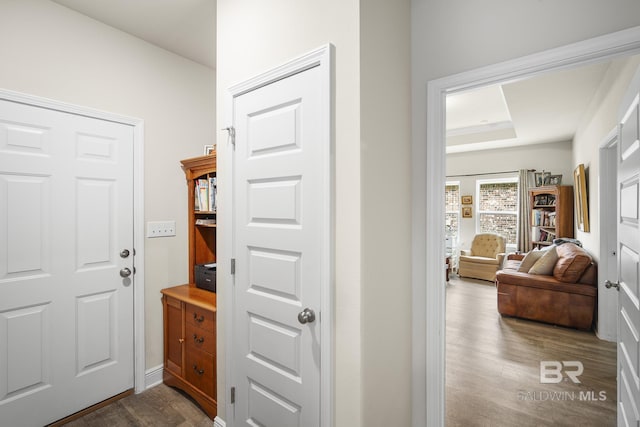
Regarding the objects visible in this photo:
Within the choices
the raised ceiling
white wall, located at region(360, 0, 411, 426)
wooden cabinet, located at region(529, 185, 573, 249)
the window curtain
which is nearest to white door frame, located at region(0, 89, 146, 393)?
white wall, located at region(360, 0, 411, 426)

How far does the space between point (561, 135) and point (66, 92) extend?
6786 mm

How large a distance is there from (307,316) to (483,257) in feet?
20.2

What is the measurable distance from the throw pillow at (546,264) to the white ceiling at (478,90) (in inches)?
72.0

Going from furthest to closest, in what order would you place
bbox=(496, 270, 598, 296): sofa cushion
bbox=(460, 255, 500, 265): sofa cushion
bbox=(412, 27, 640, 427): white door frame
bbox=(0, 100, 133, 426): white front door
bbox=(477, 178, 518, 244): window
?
bbox=(477, 178, 518, 244): window < bbox=(460, 255, 500, 265): sofa cushion < bbox=(496, 270, 598, 296): sofa cushion < bbox=(0, 100, 133, 426): white front door < bbox=(412, 27, 640, 427): white door frame

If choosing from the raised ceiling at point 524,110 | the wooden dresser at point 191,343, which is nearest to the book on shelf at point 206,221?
the wooden dresser at point 191,343

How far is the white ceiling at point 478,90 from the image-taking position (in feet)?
6.76

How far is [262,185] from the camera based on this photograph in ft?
5.28

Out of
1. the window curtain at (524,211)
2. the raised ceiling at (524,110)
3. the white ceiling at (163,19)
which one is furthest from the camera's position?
the window curtain at (524,211)

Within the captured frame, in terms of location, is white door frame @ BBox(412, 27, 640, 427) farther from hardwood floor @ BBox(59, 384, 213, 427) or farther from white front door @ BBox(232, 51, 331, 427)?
hardwood floor @ BBox(59, 384, 213, 427)

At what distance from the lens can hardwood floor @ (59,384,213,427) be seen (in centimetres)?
203

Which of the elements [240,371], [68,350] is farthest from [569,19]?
[68,350]

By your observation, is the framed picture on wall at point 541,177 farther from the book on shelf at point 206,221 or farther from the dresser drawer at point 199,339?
the dresser drawer at point 199,339

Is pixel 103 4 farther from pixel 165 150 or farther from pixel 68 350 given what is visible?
pixel 68 350

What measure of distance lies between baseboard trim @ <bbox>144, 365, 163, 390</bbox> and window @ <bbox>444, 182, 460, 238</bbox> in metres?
6.34
